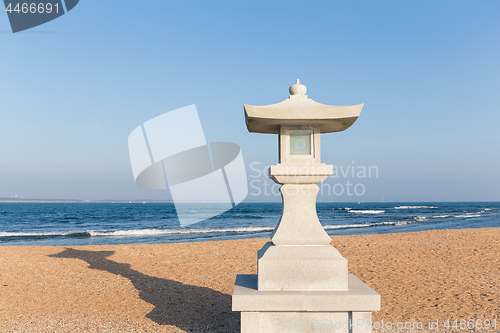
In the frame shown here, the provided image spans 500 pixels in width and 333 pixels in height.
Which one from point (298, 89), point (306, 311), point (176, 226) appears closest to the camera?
point (306, 311)

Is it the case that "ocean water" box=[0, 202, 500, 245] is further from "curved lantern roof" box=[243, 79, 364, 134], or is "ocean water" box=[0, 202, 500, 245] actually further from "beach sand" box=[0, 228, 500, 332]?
"curved lantern roof" box=[243, 79, 364, 134]

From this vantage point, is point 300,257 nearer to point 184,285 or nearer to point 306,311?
point 306,311

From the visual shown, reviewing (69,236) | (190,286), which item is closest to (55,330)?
(190,286)

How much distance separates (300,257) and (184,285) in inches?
168

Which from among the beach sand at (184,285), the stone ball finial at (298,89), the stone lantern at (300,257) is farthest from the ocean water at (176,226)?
the stone ball finial at (298,89)

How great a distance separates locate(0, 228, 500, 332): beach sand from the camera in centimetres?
517

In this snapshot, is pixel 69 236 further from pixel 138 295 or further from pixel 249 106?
pixel 249 106

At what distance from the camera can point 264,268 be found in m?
3.83

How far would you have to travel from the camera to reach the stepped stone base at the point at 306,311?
3547 millimetres

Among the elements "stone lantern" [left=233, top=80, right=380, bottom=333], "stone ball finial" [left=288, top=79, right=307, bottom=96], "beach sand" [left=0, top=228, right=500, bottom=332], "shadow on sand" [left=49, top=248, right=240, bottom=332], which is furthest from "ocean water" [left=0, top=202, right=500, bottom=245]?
"stone ball finial" [left=288, top=79, right=307, bottom=96]

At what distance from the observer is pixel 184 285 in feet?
24.0

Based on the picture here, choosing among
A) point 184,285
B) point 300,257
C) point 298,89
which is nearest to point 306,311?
point 300,257

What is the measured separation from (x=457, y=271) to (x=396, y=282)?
6.86 feet

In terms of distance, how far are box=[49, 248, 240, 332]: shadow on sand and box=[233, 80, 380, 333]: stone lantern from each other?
1.17 m
